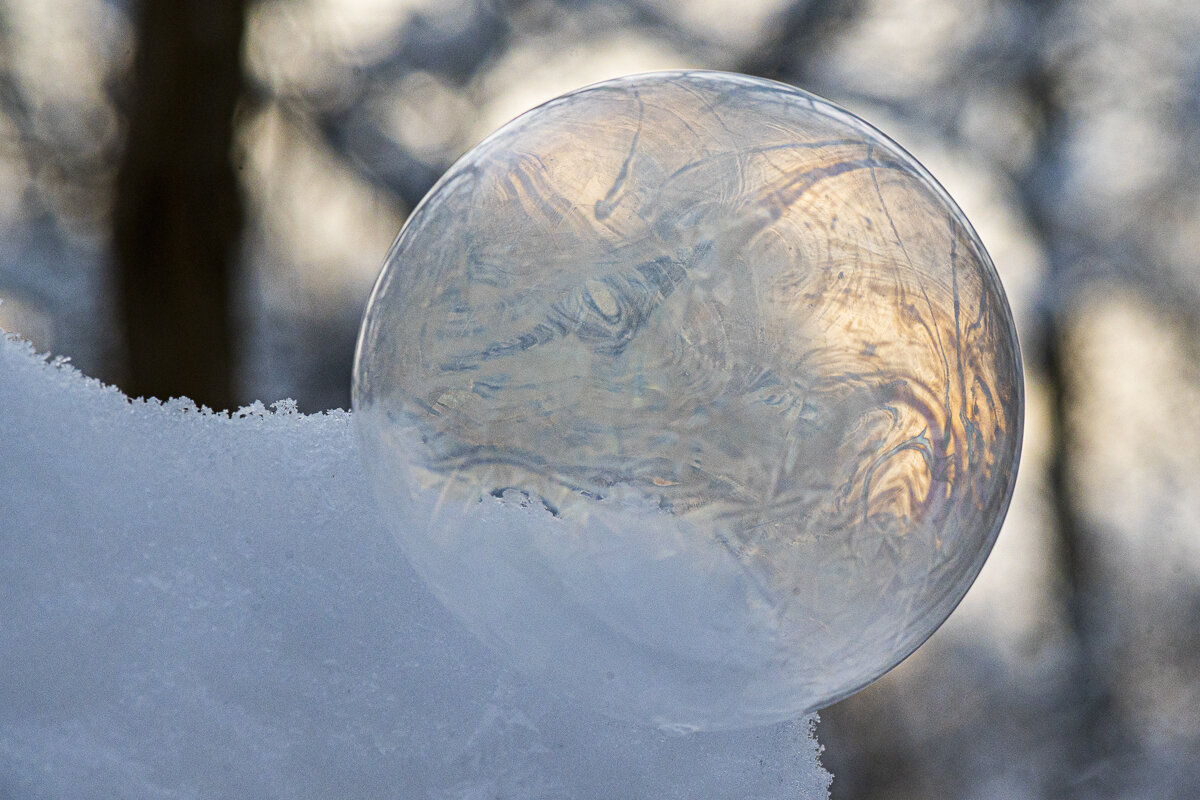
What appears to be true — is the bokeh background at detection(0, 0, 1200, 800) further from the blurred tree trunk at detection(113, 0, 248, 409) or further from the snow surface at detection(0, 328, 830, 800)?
the snow surface at detection(0, 328, 830, 800)

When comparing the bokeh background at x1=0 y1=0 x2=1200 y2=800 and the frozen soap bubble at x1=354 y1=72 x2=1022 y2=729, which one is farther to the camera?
the bokeh background at x1=0 y1=0 x2=1200 y2=800

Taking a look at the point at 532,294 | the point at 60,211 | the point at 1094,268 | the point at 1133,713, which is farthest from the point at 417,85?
the point at 1133,713

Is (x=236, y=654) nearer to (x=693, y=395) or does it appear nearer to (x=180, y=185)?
(x=693, y=395)

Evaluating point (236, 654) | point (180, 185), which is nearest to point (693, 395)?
point (236, 654)

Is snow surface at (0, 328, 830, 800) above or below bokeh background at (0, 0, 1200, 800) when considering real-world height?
below

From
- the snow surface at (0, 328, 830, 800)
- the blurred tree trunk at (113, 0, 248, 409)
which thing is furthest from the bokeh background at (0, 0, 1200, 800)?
the snow surface at (0, 328, 830, 800)

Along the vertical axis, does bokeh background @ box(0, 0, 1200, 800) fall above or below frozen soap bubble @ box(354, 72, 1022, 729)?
above

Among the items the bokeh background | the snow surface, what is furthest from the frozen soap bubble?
the bokeh background

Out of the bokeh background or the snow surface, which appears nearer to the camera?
the snow surface

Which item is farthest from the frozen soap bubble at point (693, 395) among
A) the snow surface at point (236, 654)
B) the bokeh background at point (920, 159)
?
the bokeh background at point (920, 159)
